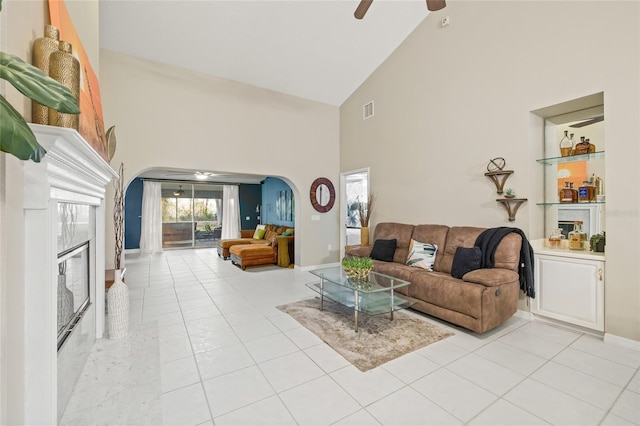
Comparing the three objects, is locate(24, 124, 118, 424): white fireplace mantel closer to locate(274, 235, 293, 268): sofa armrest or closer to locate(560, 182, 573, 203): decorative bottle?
locate(560, 182, 573, 203): decorative bottle

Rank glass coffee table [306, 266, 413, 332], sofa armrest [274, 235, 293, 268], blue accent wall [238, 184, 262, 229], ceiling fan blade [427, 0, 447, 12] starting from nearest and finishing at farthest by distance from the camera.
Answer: ceiling fan blade [427, 0, 447, 12]
glass coffee table [306, 266, 413, 332]
sofa armrest [274, 235, 293, 268]
blue accent wall [238, 184, 262, 229]

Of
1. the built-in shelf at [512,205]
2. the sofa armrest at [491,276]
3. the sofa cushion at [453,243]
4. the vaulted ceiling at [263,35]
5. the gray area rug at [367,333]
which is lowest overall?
the gray area rug at [367,333]

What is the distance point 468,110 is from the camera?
3863 millimetres

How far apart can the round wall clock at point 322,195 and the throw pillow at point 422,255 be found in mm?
2538

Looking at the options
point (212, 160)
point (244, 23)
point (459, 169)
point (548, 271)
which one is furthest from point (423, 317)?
point (244, 23)

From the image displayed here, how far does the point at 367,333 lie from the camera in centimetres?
284

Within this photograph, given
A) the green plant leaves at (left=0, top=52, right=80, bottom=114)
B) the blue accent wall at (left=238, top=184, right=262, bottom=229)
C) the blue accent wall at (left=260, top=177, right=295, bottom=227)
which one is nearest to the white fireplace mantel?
the green plant leaves at (left=0, top=52, right=80, bottom=114)

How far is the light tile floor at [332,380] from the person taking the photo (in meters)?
1.73

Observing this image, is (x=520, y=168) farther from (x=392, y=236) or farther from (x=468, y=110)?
(x=392, y=236)

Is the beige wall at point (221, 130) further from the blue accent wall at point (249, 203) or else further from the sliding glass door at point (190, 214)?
the sliding glass door at point (190, 214)

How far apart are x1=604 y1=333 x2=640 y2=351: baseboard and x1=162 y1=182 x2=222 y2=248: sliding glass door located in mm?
9998

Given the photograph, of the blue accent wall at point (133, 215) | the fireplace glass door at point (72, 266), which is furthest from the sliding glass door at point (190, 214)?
the fireplace glass door at point (72, 266)

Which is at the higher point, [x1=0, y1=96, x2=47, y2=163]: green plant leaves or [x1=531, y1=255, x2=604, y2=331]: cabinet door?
[x1=0, y1=96, x2=47, y2=163]: green plant leaves

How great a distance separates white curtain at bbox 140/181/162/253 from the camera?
8.74 metres
